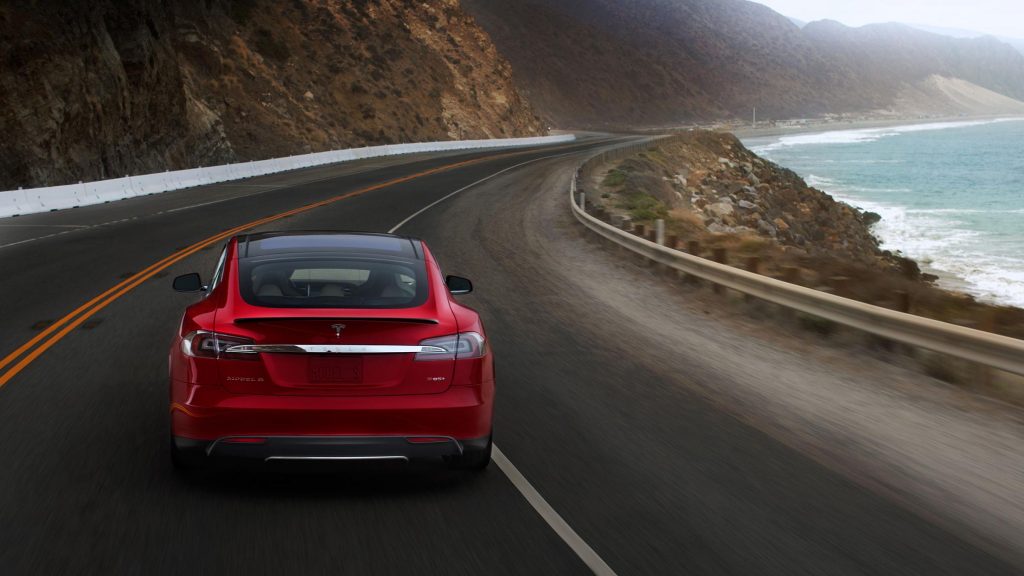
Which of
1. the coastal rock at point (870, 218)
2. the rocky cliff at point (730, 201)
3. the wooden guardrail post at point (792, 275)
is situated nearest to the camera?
the wooden guardrail post at point (792, 275)

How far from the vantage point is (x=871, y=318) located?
10.0m

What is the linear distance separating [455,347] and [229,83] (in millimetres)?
57279

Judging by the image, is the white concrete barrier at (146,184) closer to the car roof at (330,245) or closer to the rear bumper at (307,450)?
the car roof at (330,245)

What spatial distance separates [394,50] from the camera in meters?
80.3

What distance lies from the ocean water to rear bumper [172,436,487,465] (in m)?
31.1

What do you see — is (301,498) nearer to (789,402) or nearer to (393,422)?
(393,422)

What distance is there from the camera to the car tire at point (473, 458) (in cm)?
578

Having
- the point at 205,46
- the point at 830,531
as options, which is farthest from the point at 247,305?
the point at 205,46

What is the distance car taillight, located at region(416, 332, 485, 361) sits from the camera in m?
5.63

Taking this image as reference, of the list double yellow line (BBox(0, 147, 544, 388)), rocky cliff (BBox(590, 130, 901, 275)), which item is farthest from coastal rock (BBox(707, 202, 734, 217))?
double yellow line (BBox(0, 147, 544, 388))

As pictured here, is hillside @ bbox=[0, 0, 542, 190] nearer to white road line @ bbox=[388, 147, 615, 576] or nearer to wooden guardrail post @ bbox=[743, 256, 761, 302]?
wooden guardrail post @ bbox=[743, 256, 761, 302]

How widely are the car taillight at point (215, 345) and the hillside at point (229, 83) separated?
3159cm

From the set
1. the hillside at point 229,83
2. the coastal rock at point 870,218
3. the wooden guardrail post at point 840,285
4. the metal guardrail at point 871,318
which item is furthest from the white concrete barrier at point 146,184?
the coastal rock at point 870,218

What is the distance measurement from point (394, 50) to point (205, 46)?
23363 millimetres
